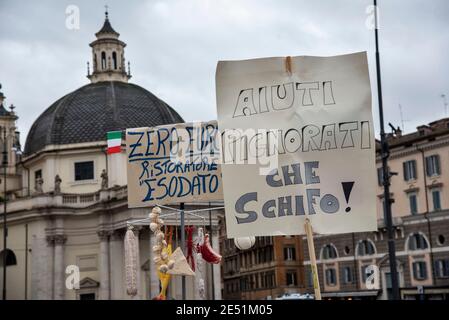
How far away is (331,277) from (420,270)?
1003cm

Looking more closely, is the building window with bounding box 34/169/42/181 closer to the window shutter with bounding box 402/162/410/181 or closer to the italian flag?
the window shutter with bounding box 402/162/410/181

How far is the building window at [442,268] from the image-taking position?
189ft

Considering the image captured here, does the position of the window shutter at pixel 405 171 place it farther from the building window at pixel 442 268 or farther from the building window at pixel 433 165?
the building window at pixel 442 268

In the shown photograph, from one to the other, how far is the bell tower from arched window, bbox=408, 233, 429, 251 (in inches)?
1223

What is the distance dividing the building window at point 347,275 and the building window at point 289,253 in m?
15.9

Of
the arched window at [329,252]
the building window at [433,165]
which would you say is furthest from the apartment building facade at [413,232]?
the arched window at [329,252]

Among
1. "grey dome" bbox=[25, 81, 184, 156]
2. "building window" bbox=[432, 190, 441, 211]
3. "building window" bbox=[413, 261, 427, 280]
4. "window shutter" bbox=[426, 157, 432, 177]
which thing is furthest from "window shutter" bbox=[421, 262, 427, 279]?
"grey dome" bbox=[25, 81, 184, 156]

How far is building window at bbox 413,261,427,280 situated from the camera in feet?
196

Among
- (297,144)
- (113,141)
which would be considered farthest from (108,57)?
(297,144)

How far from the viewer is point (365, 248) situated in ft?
214

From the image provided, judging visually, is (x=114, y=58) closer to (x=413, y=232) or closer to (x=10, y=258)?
(x=10, y=258)

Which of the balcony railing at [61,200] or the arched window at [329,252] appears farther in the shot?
the balcony railing at [61,200]
